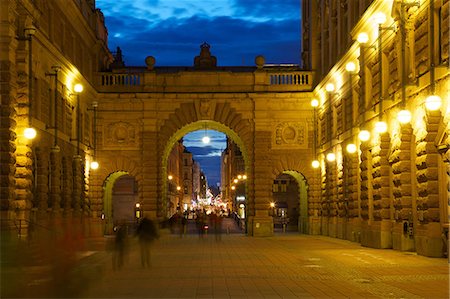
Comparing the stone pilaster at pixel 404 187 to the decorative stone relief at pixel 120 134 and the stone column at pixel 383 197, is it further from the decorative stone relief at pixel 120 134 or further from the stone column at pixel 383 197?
the decorative stone relief at pixel 120 134

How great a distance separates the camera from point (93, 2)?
4681 cm

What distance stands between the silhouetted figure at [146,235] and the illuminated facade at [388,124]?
7828 mm

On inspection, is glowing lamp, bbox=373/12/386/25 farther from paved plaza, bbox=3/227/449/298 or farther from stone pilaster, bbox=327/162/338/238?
stone pilaster, bbox=327/162/338/238

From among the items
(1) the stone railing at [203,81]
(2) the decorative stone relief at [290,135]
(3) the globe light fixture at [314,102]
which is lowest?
(2) the decorative stone relief at [290,135]

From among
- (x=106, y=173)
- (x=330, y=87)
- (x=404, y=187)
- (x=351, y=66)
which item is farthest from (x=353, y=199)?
(x=106, y=173)

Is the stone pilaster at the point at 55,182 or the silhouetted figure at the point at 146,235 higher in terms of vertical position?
the stone pilaster at the point at 55,182

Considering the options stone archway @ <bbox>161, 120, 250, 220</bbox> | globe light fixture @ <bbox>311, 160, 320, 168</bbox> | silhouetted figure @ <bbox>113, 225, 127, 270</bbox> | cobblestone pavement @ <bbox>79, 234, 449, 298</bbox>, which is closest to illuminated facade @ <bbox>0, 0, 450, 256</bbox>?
stone archway @ <bbox>161, 120, 250, 220</bbox>

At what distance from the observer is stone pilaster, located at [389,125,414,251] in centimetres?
2545

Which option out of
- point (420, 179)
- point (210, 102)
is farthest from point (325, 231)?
point (420, 179)

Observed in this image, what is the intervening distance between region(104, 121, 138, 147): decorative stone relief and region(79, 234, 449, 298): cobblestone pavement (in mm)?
18745

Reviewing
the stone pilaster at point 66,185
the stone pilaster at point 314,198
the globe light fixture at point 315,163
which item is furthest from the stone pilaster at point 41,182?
the stone pilaster at point 314,198

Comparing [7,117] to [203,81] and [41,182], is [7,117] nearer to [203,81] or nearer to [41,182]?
[41,182]

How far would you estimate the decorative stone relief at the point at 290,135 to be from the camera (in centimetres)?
4541

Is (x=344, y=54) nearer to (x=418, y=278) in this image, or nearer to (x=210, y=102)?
(x=210, y=102)
